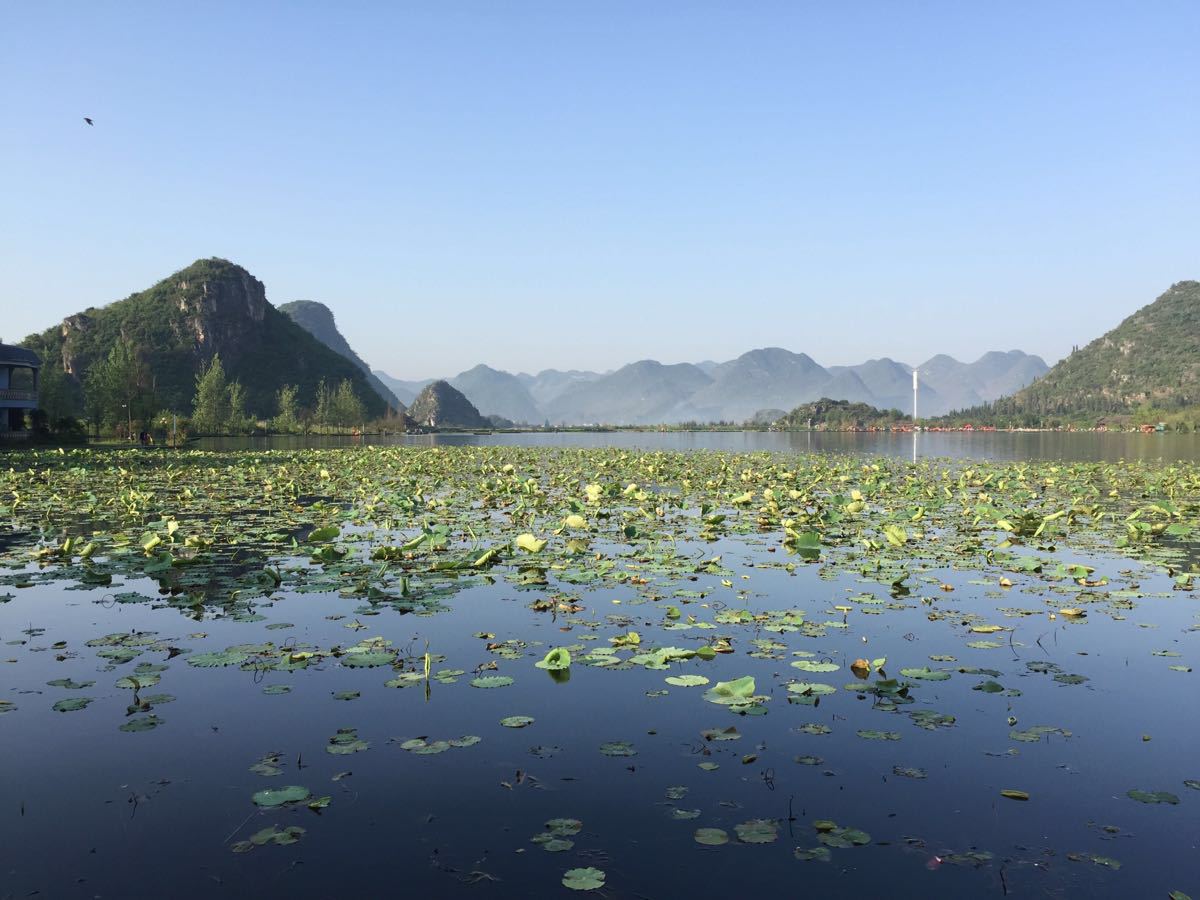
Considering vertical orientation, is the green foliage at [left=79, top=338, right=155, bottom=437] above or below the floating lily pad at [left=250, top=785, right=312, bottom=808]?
above

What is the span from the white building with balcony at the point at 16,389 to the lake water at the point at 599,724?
4917 centimetres

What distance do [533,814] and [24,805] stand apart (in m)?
3.18

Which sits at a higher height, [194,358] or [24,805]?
[194,358]

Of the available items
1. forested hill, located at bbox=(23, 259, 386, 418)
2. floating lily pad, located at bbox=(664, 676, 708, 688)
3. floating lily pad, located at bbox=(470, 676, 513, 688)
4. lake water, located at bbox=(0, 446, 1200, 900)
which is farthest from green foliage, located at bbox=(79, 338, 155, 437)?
forested hill, located at bbox=(23, 259, 386, 418)

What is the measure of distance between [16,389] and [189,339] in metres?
134

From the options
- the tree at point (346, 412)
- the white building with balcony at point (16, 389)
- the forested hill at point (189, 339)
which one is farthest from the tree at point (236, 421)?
the white building with balcony at point (16, 389)

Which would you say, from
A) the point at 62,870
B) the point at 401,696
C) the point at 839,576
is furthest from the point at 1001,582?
the point at 62,870

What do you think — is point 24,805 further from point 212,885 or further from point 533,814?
point 533,814

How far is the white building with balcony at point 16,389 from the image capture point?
51719 millimetres

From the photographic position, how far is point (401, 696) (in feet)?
21.9

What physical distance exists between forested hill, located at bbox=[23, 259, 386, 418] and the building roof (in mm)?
94087

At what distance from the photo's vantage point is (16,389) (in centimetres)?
5325

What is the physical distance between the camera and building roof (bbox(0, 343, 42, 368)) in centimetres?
5291

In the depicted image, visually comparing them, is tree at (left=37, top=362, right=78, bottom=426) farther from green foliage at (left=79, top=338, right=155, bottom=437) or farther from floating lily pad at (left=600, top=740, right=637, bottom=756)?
floating lily pad at (left=600, top=740, right=637, bottom=756)
